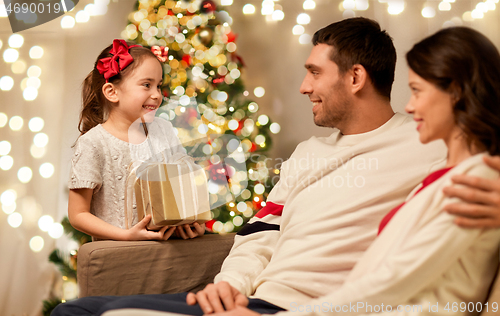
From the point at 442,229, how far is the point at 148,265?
0.94 meters

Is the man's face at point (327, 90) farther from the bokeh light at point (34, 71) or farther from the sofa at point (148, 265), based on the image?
the bokeh light at point (34, 71)

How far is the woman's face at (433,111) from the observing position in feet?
2.38

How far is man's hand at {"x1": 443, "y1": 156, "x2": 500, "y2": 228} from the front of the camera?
627 millimetres

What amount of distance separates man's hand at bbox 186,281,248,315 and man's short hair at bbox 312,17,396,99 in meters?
0.77

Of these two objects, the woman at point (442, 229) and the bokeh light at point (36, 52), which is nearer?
the woman at point (442, 229)

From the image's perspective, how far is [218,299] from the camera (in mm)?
932

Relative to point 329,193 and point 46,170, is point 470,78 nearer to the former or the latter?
point 329,193

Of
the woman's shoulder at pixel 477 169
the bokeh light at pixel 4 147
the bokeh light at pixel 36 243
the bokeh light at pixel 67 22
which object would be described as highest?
the bokeh light at pixel 67 22

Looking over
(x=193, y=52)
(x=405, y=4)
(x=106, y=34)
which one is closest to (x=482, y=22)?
(x=405, y=4)

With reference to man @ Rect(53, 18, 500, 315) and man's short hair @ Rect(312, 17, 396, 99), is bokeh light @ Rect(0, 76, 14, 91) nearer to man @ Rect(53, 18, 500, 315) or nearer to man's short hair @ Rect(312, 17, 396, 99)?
man @ Rect(53, 18, 500, 315)

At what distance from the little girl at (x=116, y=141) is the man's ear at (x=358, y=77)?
2.17ft

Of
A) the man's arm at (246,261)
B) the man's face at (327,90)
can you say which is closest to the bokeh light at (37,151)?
the man's arm at (246,261)

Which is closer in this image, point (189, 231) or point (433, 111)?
point (433, 111)

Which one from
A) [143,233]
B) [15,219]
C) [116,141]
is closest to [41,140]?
[15,219]
